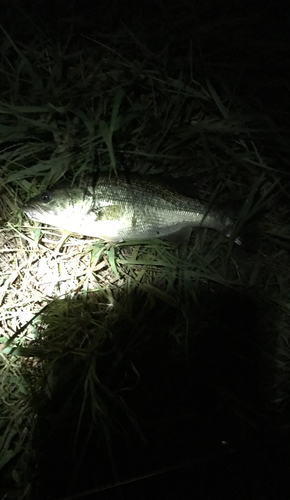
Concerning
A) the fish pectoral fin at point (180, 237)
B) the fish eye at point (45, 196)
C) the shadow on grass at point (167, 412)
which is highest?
the fish eye at point (45, 196)

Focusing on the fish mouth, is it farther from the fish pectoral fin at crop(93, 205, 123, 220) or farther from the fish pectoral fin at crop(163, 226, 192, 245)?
the fish pectoral fin at crop(163, 226, 192, 245)

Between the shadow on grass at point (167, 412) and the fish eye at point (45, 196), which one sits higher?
the fish eye at point (45, 196)

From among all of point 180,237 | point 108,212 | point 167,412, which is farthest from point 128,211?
point 167,412

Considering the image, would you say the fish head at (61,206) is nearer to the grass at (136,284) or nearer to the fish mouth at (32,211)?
the fish mouth at (32,211)

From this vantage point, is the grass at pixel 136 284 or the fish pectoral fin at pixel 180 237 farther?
the fish pectoral fin at pixel 180 237

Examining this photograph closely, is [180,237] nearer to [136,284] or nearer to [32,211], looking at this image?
[136,284]

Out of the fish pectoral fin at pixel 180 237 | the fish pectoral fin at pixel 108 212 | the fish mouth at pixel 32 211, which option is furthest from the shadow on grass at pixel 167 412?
the fish mouth at pixel 32 211

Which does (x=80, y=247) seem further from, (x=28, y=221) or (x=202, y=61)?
(x=202, y=61)
